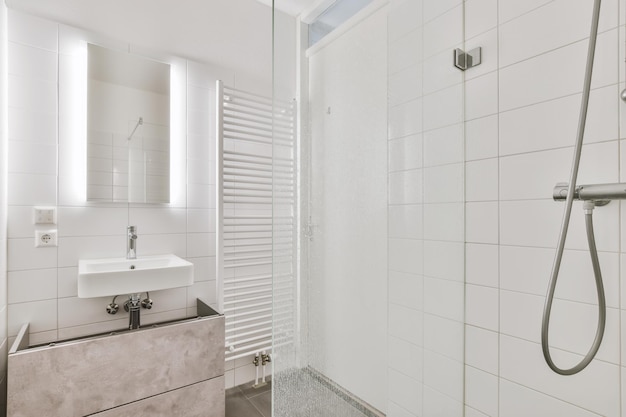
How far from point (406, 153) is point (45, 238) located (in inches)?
69.3

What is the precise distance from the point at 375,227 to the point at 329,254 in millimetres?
177

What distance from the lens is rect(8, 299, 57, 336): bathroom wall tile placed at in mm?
1528

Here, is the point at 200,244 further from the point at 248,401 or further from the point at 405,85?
the point at 405,85

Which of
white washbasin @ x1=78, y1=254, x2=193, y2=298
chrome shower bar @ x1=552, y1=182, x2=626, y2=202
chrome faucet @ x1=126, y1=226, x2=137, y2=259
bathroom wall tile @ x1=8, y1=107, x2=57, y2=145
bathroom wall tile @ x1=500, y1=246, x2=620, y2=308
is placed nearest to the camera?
chrome shower bar @ x1=552, y1=182, x2=626, y2=202

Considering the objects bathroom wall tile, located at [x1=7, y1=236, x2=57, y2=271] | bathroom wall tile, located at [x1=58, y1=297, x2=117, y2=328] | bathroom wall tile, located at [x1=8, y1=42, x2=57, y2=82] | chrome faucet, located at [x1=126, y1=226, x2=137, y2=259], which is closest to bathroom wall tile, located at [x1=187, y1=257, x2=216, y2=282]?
chrome faucet, located at [x1=126, y1=226, x2=137, y2=259]

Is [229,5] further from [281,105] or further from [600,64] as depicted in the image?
[600,64]

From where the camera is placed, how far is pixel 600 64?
0.96 meters

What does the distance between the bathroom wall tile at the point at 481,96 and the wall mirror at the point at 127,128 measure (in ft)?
5.43

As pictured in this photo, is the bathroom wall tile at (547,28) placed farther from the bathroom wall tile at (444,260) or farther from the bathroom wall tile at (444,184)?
the bathroom wall tile at (444,260)

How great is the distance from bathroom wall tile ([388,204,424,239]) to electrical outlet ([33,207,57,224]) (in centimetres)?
167

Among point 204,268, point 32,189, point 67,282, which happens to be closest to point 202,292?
point 204,268

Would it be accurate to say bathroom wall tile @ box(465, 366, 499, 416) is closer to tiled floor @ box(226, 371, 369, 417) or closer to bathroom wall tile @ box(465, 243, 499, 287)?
bathroom wall tile @ box(465, 243, 499, 287)

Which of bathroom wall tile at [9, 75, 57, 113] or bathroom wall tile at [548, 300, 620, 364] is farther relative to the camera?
bathroom wall tile at [9, 75, 57, 113]

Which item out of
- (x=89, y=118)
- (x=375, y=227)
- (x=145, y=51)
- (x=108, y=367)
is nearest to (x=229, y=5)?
(x=145, y=51)
